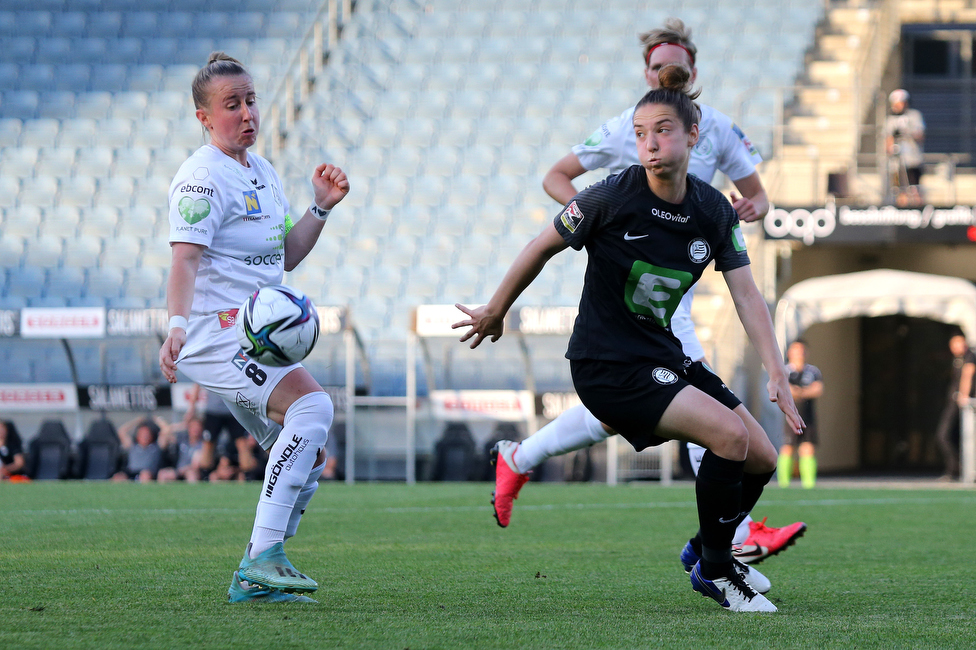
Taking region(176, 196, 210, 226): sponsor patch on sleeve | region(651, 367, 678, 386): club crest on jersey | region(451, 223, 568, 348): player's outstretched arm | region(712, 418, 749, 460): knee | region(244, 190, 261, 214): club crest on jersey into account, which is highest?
region(244, 190, 261, 214): club crest on jersey

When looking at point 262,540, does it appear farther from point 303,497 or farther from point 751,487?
point 751,487

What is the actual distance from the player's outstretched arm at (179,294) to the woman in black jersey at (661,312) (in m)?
0.92

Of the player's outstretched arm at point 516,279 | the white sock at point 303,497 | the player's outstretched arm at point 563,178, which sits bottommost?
the white sock at point 303,497

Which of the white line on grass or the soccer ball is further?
the white line on grass

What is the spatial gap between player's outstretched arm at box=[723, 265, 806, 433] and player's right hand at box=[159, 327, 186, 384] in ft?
6.03

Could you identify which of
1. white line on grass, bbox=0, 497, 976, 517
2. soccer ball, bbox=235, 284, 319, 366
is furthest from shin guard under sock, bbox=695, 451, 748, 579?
white line on grass, bbox=0, 497, 976, 517

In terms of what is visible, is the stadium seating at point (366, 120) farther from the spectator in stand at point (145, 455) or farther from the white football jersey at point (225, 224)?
the white football jersey at point (225, 224)

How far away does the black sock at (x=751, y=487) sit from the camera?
4.34 metres

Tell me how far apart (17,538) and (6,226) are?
12.6 m

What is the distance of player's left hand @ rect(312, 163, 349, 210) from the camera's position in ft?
14.8

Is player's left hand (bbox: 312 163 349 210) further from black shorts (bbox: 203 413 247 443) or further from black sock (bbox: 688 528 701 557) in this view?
black shorts (bbox: 203 413 247 443)

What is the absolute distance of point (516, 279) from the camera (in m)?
4.04

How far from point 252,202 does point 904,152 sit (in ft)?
42.2

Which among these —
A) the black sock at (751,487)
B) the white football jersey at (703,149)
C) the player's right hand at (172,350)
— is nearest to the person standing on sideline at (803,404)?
the white football jersey at (703,149)
